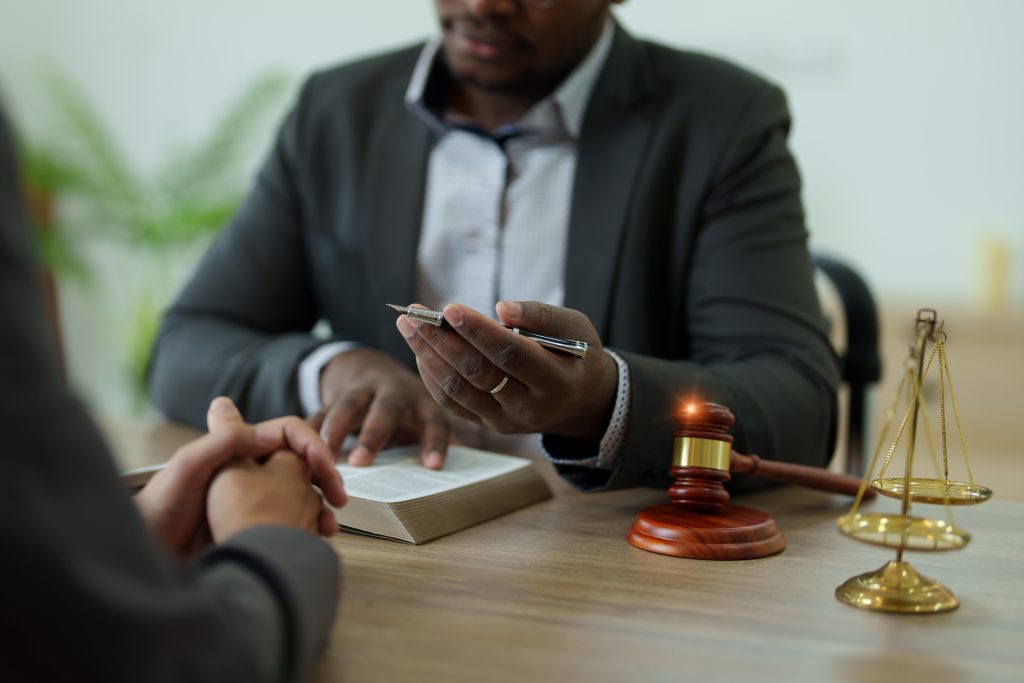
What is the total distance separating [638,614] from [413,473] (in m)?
0.45

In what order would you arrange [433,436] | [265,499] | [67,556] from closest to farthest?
[67,556], [265,499], [433,436]

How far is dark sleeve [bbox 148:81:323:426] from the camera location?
1747 millimetres

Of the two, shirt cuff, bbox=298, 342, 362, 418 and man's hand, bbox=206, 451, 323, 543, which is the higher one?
man's hand, bbox=206, 451, 323, 543

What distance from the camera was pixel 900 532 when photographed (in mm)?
902

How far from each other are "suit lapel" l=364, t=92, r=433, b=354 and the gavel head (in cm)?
88

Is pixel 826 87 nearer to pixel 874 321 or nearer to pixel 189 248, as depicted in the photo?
pixel 874 321

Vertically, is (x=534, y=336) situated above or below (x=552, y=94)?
below

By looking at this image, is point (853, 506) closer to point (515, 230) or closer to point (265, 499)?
point (265, 499)

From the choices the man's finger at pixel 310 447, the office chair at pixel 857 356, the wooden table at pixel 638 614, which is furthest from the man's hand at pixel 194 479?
the office chair at pixel 857 356

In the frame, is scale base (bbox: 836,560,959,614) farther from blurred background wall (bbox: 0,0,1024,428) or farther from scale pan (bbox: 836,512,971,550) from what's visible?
blurred background wall (bbox: 0,0,1024,428)

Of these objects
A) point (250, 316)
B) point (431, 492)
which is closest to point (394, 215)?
point (250, 316)

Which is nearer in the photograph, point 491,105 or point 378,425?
point 378,425

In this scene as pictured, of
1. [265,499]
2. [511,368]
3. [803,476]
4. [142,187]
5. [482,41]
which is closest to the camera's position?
[265,499]

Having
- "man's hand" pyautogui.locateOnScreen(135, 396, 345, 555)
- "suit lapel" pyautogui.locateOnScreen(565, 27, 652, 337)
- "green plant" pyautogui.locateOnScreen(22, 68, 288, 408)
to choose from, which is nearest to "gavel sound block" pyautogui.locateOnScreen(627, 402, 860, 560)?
"man's hand" pyautogui.locateOnScreen(135, 396, 345, 555)
